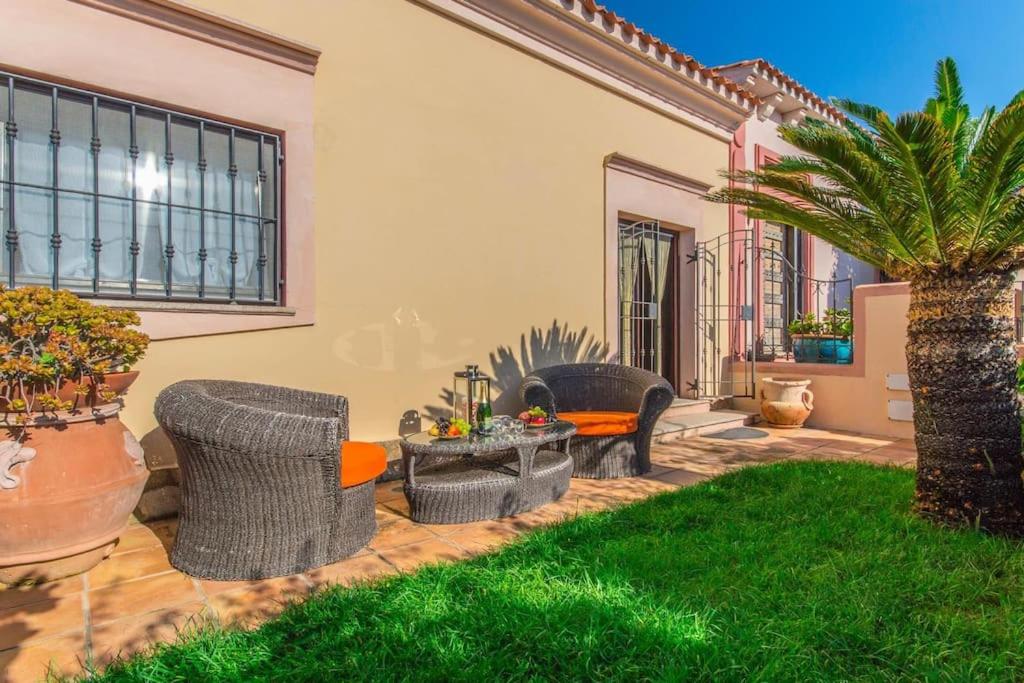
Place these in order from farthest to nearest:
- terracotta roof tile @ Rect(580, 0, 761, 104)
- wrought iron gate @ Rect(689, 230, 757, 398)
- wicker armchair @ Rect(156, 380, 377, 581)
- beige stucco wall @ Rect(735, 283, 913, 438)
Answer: wrought iron gate @ Rect(689, 230, 757, 398) < beige stucco wall @ Rect(735, 283, 913, 438) < terracotta roof tile @ Rect(580, 0, 761, 104) < wicker armchair @ Rect(156, 380, 377, 581)

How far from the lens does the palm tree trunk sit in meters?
3.52

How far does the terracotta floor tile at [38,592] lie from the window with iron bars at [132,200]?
1.91 m

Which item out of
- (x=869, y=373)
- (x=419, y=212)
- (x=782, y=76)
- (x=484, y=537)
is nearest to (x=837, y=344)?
(x=869, y=373)

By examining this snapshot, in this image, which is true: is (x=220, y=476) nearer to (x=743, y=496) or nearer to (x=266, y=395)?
(x=266, y=395)

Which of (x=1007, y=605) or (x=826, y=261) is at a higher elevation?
(x=826, y=261)

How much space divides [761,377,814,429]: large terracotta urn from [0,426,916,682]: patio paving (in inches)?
149

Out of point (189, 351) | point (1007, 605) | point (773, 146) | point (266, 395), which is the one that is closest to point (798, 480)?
point (1007, 605)

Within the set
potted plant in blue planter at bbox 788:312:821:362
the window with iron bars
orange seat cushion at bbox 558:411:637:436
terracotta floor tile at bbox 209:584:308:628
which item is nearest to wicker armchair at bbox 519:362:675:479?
orange seat cushion at bbox 558:411:637:436

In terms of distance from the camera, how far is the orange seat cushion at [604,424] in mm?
4977

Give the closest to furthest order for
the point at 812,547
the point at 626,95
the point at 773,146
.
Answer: the point at 812,547
the point at 626,95
the point at 773,146

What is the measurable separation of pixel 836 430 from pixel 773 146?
4.97 m

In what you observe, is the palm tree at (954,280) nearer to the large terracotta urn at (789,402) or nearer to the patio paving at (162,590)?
the patio paving at (162,590)

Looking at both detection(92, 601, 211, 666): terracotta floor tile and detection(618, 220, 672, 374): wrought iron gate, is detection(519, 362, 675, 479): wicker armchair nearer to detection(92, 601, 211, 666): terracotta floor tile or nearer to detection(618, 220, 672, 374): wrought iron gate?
detection(618, 220, 672, 374): wrought iron gate

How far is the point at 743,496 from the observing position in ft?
14.4
